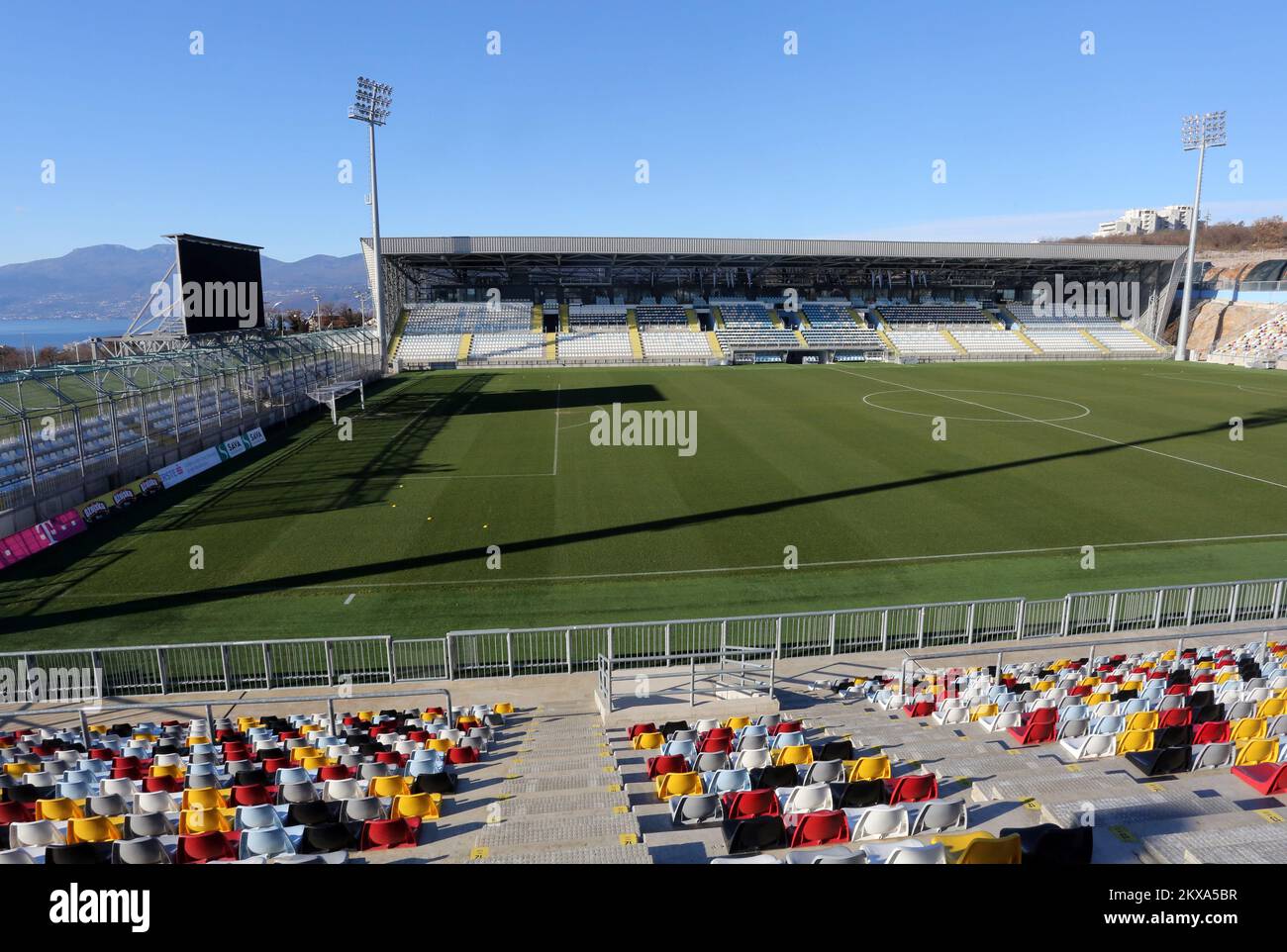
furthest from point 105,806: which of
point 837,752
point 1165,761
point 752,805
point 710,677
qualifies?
point 1165,761

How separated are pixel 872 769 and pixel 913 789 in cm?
52

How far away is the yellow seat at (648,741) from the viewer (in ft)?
32.9

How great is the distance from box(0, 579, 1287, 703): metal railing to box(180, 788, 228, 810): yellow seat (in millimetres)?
4950

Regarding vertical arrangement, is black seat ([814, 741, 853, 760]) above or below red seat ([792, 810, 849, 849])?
below

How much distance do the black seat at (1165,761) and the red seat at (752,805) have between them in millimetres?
3836

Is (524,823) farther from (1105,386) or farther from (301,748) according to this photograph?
(1105,386)

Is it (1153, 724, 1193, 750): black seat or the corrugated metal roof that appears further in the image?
the corrugated metal roof

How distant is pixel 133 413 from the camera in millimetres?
28062

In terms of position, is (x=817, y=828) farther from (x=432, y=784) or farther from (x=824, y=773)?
(x=432, y=784)

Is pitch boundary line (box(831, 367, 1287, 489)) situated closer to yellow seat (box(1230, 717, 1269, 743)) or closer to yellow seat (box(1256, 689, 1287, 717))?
yellow seat (box(1256, 689, 1287, 717))

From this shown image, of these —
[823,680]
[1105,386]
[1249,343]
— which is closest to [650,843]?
[823,680]

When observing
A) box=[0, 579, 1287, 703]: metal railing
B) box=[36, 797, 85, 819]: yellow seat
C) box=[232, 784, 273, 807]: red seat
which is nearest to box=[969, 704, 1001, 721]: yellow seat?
box=[0, 579, 1287, 703]: metal railing

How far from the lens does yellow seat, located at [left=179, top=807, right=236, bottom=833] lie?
7195 millimetres
